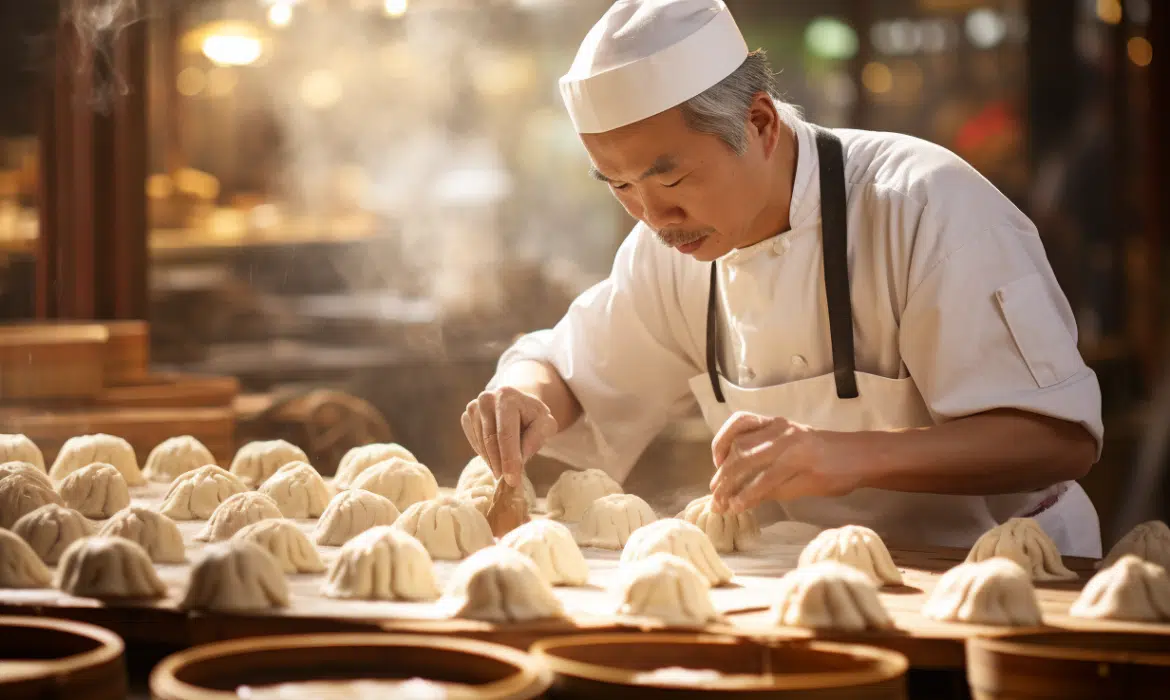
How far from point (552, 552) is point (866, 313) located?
95 cm

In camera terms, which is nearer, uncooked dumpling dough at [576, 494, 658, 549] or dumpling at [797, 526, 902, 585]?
dumpling at [797, 526, 902, 585]

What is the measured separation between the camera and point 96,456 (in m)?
3.01

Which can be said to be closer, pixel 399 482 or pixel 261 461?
pixel 399 482

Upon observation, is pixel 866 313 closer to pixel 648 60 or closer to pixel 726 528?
pixel 726 528

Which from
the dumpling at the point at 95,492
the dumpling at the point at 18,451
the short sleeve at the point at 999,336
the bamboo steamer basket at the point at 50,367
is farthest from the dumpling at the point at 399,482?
the bamboo steamer basket at the point at 50,367

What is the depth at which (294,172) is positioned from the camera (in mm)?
7855

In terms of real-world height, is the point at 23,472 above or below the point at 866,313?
below

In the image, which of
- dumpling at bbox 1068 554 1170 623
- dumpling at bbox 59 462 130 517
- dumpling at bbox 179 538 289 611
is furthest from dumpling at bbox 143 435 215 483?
dumpling at bbox 1068 554 1170 623

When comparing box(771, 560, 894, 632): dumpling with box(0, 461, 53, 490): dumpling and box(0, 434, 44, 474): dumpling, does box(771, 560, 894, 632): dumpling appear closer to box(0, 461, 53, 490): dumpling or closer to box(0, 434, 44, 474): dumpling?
box(0, 461, 53, 490): dumpling

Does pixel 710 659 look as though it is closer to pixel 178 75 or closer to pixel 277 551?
pixel 277 551

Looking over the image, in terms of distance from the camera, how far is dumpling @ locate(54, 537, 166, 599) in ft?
5.99

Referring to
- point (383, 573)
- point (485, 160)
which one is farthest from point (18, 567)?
point (485, 160)

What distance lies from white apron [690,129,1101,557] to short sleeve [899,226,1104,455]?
16 cm

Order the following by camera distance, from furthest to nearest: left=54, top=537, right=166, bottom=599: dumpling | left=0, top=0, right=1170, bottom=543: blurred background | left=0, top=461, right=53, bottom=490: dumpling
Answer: left=0, top=0, right=1170, bottom=543: blurred background
left=0, top=461, right=53, bottom=490: dumpling
left=54, top=537, right=166, bottom=599: dumpling
